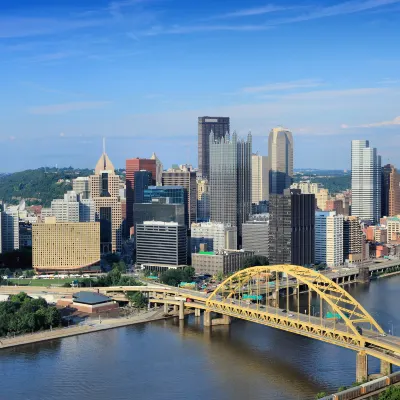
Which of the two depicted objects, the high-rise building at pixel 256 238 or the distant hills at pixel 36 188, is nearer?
the high-rise building at pixel 256 238

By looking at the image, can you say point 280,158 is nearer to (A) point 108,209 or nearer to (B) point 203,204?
(B) point 203,204

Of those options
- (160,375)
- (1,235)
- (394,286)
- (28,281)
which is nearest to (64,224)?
(28,281)

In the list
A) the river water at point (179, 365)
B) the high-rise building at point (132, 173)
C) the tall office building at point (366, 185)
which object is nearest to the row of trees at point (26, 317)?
the river water at point (179, 365)

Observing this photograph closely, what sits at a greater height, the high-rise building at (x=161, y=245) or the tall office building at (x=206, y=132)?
the tall office building at (x=206, y=132)

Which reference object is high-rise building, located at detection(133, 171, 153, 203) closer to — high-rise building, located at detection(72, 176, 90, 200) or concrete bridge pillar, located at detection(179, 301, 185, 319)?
high-rise building, located at detection(72, 176, 90, 200)

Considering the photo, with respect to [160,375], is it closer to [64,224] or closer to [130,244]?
[64,224]

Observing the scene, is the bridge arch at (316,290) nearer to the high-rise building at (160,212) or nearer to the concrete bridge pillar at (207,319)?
the concrete bridge pillar at (207,319)

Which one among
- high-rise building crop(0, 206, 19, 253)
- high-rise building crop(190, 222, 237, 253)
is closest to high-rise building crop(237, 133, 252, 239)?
high-rise building crop(190, 222, 237, 253)

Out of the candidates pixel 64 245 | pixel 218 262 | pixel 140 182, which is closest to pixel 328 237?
pixel 218 262
